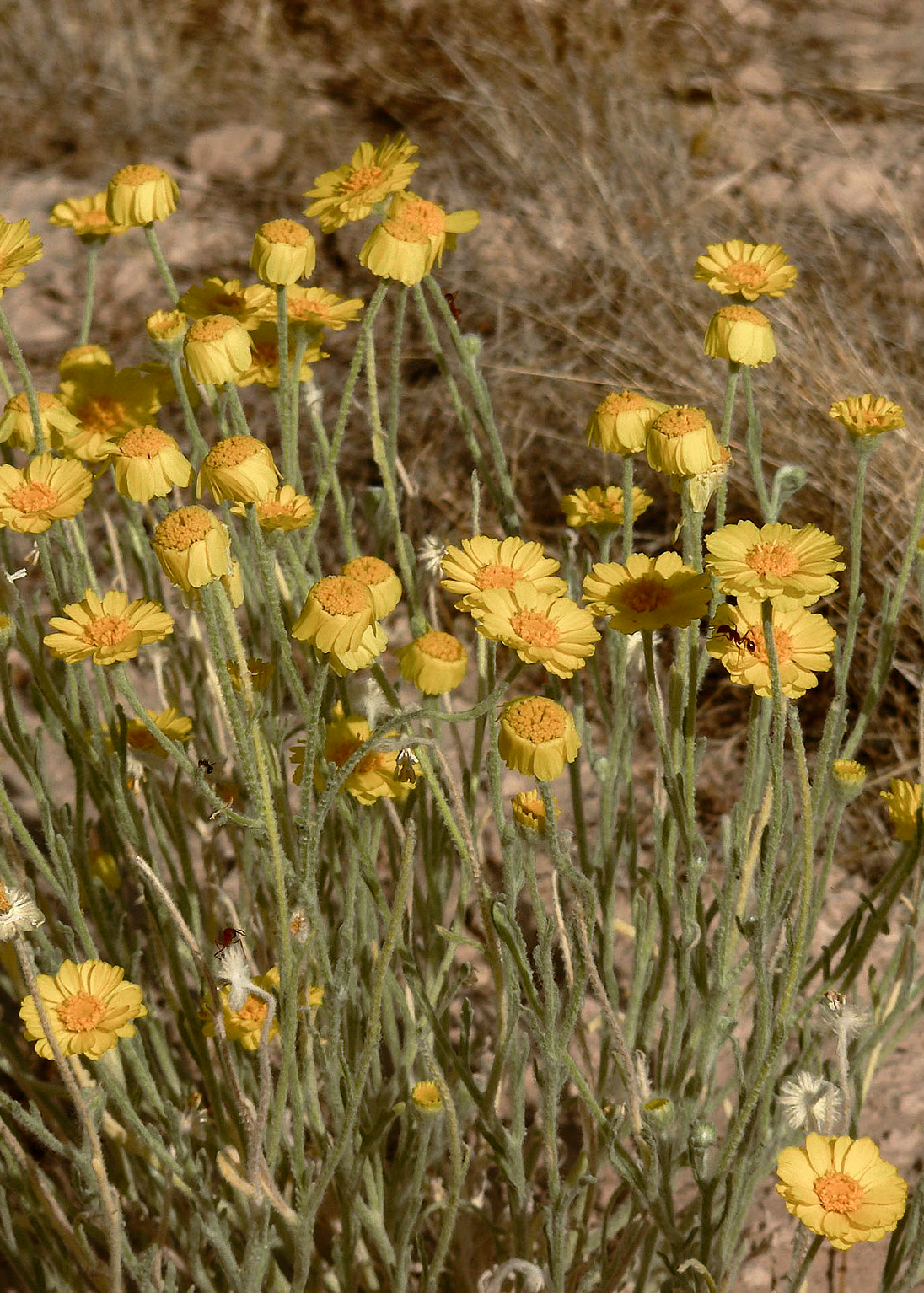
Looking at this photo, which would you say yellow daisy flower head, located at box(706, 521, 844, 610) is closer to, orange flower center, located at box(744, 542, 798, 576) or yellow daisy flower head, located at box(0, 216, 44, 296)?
orange flower center, located at box(744, 542, 798, 576)

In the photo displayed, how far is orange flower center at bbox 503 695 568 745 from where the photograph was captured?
91 cm

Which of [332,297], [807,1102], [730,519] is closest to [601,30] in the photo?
[730,519]

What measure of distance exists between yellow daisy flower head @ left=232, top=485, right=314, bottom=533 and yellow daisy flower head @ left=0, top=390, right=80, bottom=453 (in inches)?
13.1

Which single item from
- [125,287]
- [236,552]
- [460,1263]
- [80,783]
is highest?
[236,552]

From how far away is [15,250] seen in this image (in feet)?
3.74

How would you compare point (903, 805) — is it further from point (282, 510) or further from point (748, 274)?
point (282, 510)

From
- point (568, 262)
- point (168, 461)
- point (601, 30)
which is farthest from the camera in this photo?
point (601, 30)

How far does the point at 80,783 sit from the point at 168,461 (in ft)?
1.27

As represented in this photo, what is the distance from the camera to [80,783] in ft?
4.10

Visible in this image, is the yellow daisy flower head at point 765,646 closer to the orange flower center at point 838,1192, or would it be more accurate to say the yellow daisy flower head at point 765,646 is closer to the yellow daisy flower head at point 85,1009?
the orange flower center at point 838,1192

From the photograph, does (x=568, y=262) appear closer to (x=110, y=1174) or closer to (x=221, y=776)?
(x=221, y=776)

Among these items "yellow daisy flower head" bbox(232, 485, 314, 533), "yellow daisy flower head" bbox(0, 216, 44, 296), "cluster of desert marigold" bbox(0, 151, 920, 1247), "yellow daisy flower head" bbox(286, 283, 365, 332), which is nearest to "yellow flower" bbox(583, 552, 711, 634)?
"cluster of desert marigold" bbox(0, 151, 920, 1247)

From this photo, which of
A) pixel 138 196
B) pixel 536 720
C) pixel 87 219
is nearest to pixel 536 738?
pixel 536 720

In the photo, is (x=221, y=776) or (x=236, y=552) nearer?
(x=236, y=552)
